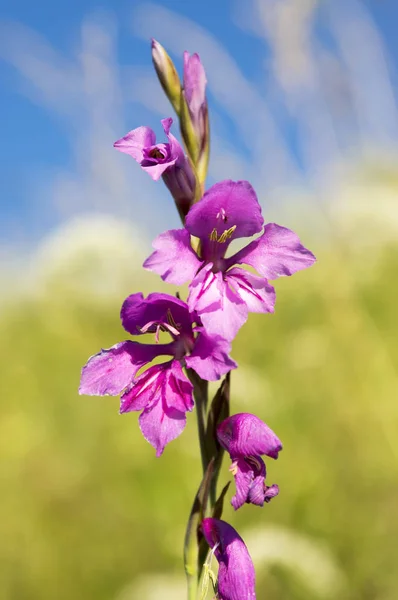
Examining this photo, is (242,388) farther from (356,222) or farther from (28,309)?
(28,309)

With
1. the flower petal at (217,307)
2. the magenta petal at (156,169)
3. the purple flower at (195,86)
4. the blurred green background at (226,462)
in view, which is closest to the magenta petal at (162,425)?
the flower petal at (217,307)

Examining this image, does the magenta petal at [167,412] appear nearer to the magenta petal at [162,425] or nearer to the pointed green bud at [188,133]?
the magenta petal at [162,425]

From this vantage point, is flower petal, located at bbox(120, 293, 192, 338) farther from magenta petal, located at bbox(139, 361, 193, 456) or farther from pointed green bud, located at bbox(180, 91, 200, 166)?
pointed green bud, located at bbox(180, 91, 200, 166)

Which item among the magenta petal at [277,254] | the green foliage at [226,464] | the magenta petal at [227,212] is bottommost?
the green foliage at [226,464]

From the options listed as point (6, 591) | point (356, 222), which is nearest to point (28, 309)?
point (6, 591)

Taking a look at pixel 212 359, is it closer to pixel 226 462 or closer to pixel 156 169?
pixel 156 169

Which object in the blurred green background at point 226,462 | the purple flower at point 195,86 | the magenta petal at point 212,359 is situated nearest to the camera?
the magenta petal at point 212,359

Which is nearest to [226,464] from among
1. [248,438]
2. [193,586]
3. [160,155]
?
[193,586]
